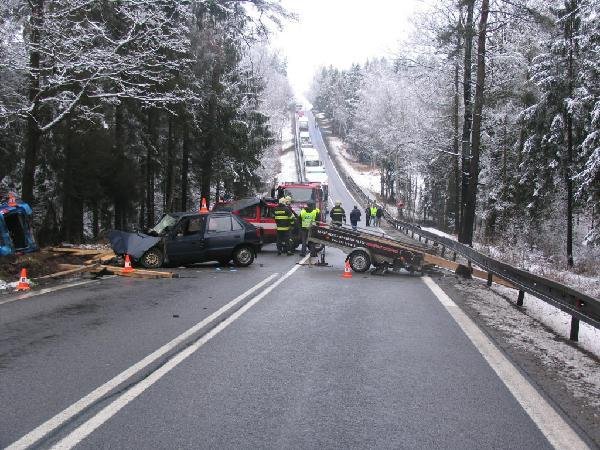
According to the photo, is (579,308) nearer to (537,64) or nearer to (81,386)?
(81,386)

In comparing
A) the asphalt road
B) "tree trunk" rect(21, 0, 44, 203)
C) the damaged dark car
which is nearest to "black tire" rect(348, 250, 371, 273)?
the damaged dark car

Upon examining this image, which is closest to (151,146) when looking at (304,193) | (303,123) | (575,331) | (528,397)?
(304,193)

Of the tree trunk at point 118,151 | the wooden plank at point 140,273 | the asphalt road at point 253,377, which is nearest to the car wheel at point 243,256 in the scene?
the wooden plank at point 140,273

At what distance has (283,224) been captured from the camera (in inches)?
775

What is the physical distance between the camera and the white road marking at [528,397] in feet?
14.3

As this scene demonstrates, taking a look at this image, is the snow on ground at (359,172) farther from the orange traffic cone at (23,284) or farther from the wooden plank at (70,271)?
the orange traffic cone at (23,284)

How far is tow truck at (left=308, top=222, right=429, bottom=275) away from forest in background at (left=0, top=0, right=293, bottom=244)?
702 centimetres

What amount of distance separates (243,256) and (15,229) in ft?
19.7

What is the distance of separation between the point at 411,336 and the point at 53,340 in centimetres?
465

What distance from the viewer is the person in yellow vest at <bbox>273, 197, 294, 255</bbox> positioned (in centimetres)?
1926

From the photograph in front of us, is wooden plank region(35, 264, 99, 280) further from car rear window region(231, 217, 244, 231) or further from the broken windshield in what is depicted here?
car rear window region(231, 217, 244, 231)

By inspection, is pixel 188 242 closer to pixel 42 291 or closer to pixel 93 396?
pixel 42 291

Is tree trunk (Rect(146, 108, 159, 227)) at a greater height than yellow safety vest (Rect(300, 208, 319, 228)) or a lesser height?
greater

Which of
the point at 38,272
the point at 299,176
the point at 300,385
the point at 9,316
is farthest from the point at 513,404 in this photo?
the point at 299,176
